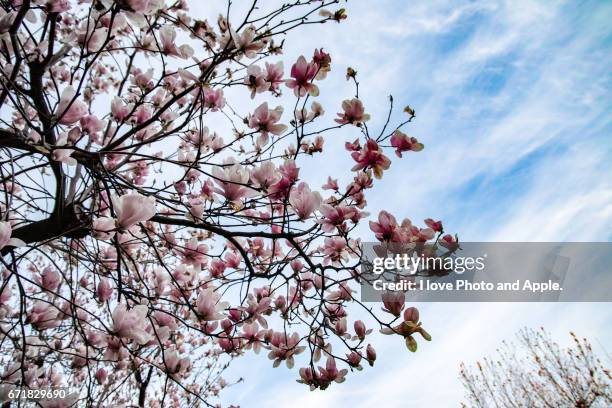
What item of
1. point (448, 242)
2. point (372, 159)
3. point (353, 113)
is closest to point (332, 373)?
point (448, 242)

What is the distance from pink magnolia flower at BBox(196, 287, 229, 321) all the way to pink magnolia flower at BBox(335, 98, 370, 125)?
43.6 inches

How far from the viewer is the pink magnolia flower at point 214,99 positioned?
7.27 ft

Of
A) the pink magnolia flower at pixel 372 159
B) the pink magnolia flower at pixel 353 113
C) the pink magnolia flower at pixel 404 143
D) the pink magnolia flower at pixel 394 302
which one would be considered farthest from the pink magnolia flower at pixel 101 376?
the pink magnolia flower at pixel 404 143

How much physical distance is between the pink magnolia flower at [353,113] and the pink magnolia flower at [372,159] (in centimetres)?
23

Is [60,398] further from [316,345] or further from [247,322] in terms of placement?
[316,345]

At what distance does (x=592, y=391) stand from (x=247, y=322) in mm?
8083

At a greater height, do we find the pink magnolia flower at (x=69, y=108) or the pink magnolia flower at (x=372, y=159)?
the pink magnolia flower at (x=372, y=159)

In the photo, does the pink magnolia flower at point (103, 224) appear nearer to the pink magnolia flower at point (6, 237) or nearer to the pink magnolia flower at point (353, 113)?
the pink magnolia flower at point (6, 237)

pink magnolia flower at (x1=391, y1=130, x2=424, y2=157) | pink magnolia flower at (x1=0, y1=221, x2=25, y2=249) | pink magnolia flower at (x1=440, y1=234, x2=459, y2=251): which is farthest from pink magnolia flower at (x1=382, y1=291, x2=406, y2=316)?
pink magnolia flower at (x1=0, y1=221, x2=25, y2=249)

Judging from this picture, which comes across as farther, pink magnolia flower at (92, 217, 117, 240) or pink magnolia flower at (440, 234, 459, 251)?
Result: pink magnolia flower at (440, 234, 459, 251)

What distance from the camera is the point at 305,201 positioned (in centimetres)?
166

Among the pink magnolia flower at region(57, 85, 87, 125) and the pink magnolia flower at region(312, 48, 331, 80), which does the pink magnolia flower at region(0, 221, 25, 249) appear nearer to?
the pink magnolia flower at region(57, 85, 87, 125)

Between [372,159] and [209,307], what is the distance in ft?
3.43

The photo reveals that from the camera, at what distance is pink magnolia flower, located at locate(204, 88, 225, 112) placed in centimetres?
222
